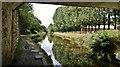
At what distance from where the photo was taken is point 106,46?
226 inches

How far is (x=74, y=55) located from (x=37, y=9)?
225 cm

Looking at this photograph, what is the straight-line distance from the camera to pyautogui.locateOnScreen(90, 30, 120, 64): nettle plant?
5.66 metres

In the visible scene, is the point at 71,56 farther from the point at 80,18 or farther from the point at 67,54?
the point at 80,18

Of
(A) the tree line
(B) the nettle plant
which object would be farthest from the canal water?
(A) the tree line

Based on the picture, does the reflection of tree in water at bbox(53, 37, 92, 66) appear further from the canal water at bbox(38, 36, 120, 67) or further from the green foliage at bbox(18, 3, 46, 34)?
the green foliage at bbox(18, 3, 46, 34)

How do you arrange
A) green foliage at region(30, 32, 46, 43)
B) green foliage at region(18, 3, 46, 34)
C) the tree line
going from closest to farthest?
green foliage at region(18, 3, 46, 34), green foliage at region(30, 32, 46, 43), the tree line

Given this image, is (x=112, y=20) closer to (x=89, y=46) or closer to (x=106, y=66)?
(x=89, y=46)

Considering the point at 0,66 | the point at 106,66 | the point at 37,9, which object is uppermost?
the point at 37,9

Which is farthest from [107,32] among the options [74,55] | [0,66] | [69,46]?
[0,66]

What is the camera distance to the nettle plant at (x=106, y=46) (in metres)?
5.66

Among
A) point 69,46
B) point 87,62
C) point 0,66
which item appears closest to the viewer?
point 0,66

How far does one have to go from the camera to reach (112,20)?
8227 mm

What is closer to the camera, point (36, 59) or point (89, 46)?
point (36, 59)

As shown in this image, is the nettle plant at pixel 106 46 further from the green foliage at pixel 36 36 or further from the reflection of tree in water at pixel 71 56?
the green foliage at pixel 36 36
